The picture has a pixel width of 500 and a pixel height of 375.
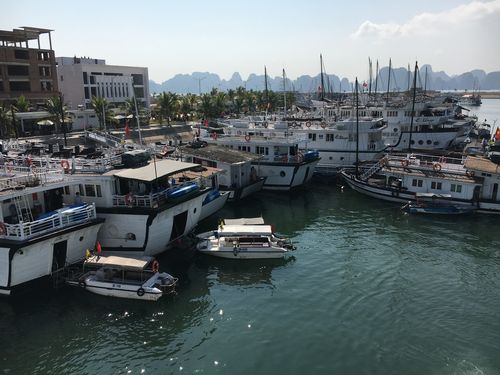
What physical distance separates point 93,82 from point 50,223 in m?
92.8

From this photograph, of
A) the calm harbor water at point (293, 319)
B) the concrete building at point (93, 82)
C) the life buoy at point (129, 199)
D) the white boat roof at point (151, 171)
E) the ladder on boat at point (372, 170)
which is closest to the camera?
the calm harbor water at point (293, 319)

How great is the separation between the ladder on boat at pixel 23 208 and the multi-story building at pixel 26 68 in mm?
64439

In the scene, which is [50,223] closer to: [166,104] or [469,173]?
[469,173]

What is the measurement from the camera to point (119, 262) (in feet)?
78.1

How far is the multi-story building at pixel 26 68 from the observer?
80.7 meters

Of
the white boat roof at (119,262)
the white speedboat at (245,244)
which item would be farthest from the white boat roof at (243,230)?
the white boat roof at (119,262)

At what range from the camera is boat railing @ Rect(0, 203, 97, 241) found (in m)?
22.5

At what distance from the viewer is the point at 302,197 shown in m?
48.2

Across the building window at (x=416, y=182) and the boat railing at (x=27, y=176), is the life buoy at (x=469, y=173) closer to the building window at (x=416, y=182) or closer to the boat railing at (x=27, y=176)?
the building window at (x=416, y=182)

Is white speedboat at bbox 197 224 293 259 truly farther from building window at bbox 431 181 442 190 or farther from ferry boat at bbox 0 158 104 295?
building window at bbox 431 181 442 190

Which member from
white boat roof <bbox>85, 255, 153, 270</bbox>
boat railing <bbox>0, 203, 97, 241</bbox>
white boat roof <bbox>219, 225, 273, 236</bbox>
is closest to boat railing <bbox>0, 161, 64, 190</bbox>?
boat railing <bbox>0, 203, 97, 241</bbox>

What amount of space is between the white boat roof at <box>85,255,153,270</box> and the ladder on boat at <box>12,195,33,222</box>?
17.0 ft

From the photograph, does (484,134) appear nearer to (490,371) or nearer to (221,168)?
(221,168)

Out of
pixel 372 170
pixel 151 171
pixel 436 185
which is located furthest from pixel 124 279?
pixel 372 170
